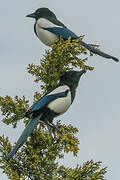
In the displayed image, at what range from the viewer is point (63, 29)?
721 cm

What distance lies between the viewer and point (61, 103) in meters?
6.00

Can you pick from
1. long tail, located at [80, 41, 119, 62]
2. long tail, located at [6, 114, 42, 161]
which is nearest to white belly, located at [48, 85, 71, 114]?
long tail, located at [6, 114, 42, 161]

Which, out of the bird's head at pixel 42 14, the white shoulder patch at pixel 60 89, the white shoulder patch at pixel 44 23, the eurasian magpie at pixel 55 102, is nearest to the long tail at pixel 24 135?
the eurasian magpie at pixel 55 102

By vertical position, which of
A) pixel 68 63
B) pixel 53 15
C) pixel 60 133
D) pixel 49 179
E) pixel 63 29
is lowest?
pixel 49 179

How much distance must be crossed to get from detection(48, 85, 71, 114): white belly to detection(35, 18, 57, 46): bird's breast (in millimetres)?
1379

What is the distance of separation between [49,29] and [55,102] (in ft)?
5.76

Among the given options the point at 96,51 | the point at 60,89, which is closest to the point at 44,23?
the point at 96,51

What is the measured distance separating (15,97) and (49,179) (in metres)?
1.40

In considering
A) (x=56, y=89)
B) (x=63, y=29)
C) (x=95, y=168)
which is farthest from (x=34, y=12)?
(x=95, y=168)

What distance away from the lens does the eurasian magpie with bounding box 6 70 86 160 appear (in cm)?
580

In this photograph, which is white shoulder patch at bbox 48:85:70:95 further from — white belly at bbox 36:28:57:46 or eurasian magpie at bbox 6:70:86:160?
white belly at bbox 36:28:57:46

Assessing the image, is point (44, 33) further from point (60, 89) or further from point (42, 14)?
point (60, 89)

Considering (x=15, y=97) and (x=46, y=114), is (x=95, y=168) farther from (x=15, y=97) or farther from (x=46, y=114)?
(x=15, y=97)

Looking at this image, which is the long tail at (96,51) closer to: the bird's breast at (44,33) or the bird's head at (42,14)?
the bird's breast at (44,33)
